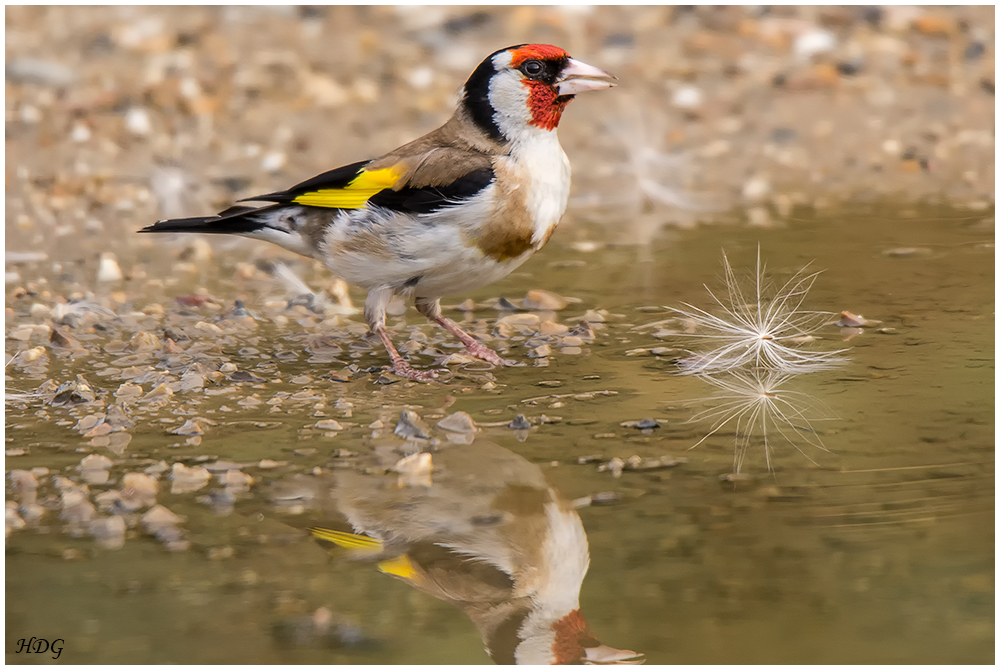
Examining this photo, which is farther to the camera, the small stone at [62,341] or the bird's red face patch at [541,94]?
the small stone at [62,341]

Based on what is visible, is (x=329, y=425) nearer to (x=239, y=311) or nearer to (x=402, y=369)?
(x=402, y=369)

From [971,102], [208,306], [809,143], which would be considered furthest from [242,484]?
[971,102]

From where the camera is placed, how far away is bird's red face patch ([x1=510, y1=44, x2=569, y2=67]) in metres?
4.92

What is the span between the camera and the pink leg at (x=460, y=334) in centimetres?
497

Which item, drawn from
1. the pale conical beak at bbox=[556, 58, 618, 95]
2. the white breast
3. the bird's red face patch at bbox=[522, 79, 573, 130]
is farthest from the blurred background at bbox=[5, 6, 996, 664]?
the pale conical beak at bbox=[556, 58, 618, 95]

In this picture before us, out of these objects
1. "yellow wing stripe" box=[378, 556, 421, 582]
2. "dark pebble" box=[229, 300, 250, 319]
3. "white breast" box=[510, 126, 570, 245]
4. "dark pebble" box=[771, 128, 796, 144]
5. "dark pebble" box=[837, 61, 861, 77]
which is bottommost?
"yellow wing stripe" box=[378, 556, 421, 582]

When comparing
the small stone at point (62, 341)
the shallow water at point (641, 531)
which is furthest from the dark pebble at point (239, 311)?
the small stone at point (62, 341)

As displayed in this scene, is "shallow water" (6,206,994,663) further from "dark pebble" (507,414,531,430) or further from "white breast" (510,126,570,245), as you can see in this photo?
"white breast" (510,126,570,245)

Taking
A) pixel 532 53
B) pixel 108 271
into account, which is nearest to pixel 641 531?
pixel 532 53

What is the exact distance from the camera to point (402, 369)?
4.86m

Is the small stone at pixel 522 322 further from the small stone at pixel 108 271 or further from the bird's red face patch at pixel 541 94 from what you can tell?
the small stone at pixel 108 271

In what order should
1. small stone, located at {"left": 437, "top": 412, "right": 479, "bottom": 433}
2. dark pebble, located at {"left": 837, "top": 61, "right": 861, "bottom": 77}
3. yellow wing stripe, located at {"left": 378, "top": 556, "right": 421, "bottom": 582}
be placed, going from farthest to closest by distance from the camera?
dark pebble, located at {"left": 837, "top": 61, "right": 861, "bottom": 77}
small stone, located at {"left": 437, "top": 412, "right": 479, "bottom": 433}
yellow wing stripe, located at {"left": 378, "top": 556, "right": 421, "bottom": 582}

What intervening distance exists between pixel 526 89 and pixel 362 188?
Answer: 71cm

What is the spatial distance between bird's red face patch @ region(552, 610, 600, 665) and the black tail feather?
2644 millimetres
